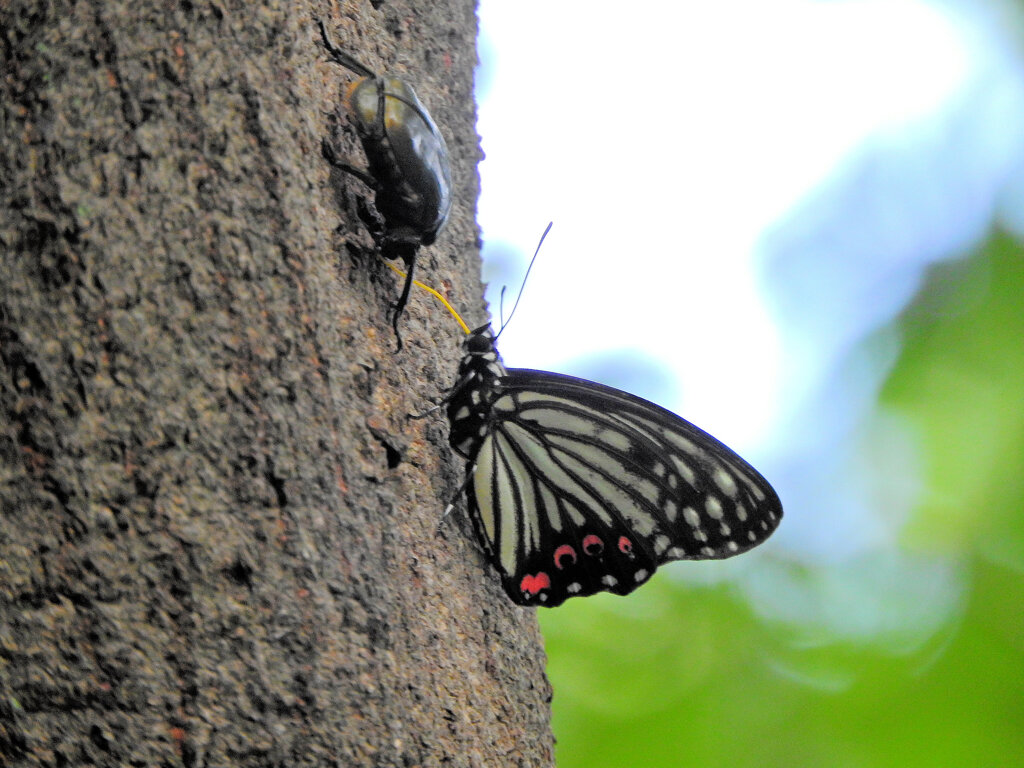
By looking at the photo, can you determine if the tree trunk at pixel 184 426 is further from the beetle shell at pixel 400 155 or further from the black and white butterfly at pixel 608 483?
the black and white butterfly at pixel 608 483

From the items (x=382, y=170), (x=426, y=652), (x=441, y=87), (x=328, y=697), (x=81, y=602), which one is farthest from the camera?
(x=441, y=87)

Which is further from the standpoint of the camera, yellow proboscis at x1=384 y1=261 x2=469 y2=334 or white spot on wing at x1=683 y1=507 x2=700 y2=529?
white spot on wing at x1=683 y1=507 x2=700 y2=529

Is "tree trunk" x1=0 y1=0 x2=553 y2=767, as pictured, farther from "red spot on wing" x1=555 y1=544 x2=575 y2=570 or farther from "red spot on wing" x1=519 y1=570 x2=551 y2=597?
"red spot on wing" x1=555 y1=544 x2=575 y2=570

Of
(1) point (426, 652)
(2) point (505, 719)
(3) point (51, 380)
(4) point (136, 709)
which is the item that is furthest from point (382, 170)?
(2) point (505, 719)

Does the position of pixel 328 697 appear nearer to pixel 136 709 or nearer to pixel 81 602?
pixel 136 709

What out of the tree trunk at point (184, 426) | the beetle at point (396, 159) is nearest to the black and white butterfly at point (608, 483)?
the beetle at point (396, 159)

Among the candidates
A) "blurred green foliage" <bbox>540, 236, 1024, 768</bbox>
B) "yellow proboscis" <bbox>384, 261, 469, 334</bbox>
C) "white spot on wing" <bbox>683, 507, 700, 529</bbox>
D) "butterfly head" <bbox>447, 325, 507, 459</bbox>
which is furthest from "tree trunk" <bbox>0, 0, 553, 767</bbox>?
"blurred green foliage" <bbox>540, 236, 1024, 768</bbox>
